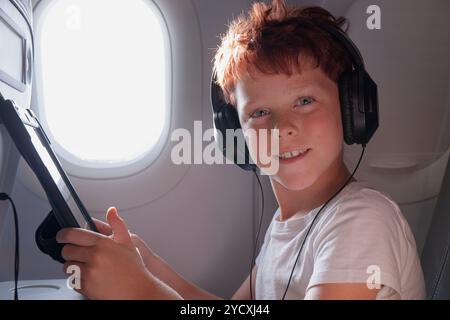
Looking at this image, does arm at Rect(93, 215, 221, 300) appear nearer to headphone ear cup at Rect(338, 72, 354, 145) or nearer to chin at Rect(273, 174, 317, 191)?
chin at Rect(273, 174, 317, 191)

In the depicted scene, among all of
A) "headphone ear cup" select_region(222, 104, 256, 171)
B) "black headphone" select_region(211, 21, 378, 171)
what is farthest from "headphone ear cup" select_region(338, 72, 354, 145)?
"headphone ear cup" select_region(222, 104, 256, 171)

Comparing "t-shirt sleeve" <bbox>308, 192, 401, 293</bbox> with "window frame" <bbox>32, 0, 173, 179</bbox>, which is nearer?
"t-shirt sleeve" <bbox>308, 192, 401, 293</bbox>

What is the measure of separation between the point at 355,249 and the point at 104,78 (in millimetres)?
869

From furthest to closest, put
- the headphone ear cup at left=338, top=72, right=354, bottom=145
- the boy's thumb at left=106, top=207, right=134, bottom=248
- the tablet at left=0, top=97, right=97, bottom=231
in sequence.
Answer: the headphone ear cup at left=338, top=72, right=354, bottom=145 → the boy's thumb at left=106, top=207, right=134, bottom=248 → the tablet at left=0, top=97, right=97, bottom=231

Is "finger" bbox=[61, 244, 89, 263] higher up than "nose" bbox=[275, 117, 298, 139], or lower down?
lower down

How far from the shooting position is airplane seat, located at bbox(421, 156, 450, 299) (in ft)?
3.88

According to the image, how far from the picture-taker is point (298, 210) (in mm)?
1098

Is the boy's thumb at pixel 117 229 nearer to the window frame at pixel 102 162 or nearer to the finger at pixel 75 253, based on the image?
the finger at pixel 75 253

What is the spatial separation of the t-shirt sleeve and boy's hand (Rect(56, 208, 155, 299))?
28 centimetres

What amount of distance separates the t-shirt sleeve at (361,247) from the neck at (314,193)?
19 centimetres

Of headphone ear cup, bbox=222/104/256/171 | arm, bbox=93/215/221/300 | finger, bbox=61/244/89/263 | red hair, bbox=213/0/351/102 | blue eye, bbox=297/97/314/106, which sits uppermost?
red hair, bbox=213/0/351/102

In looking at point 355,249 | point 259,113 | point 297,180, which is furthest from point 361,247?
point 259,113

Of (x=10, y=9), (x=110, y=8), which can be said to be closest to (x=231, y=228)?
(x=110, y=8)

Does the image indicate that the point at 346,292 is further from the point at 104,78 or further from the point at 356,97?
the point at 104,78
